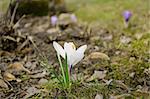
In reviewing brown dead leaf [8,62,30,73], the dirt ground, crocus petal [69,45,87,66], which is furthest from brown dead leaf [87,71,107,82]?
brown dead leaf [8,62,30,73]

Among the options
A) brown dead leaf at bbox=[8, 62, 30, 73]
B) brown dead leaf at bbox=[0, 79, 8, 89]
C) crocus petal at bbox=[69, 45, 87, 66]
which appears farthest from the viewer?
brown dead leaf at bbox=[8, 62, 30, 73]

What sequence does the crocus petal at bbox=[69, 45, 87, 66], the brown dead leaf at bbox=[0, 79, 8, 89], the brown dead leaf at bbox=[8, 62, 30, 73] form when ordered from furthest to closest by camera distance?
1. the brown dead leaf at bbox=[8, 62, 30, 73]
2. the brown dead leaf at bbox=[0, 79, 8, 89]
3. the crocus petal at bbox=[69, 45, 87, 66]

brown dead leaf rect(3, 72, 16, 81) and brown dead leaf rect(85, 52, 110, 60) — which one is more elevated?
brown dead leaf rect(3, 72, 16, 81)

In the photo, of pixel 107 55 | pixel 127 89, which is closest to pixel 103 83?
pixel 127 89

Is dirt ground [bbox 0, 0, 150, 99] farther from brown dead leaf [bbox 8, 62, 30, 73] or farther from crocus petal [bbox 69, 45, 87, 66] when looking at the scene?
crocus petal [bbox 69, 45, 87, 66]

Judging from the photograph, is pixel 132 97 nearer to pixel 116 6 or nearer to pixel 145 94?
pixel 145 94

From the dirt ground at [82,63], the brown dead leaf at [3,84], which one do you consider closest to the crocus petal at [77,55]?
the dirt ground at [82,63]

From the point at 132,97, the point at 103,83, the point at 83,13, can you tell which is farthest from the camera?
the point at 83,13

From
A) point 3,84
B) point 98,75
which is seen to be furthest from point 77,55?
point 3,84

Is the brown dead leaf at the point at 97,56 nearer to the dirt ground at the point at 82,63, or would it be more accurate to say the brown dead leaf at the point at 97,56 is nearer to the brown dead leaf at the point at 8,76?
the dirt ground at the point at 82,63

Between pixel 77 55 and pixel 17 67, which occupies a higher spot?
pixel 77 55

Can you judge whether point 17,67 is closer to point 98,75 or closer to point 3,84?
point 3,84
